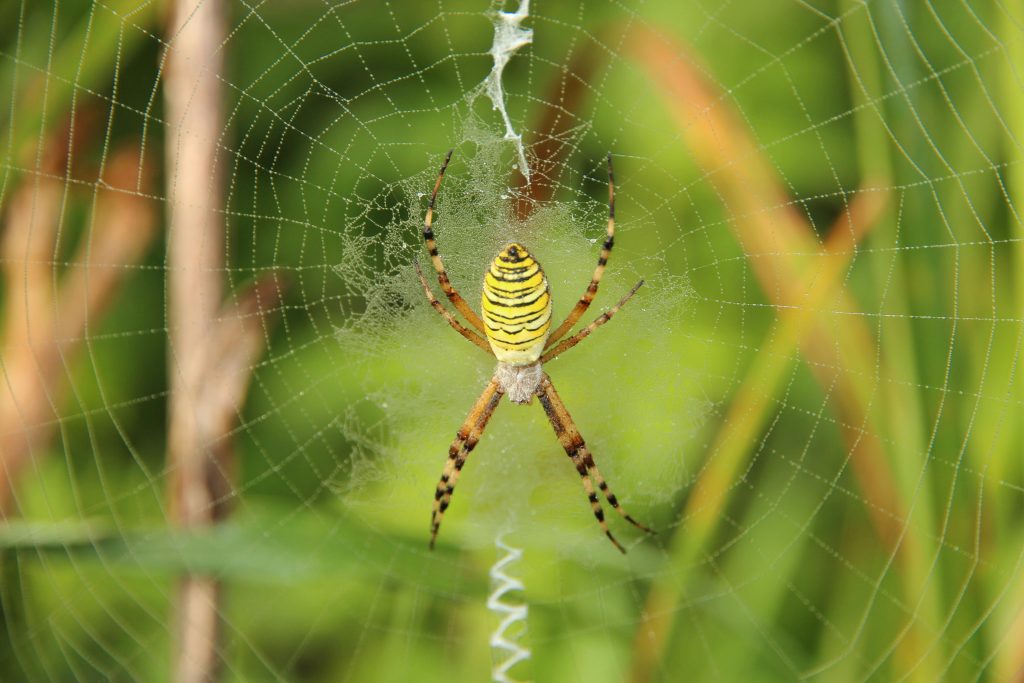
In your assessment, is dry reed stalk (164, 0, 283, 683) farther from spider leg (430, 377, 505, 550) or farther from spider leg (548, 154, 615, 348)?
spider leg (548, 154, 615, 348)

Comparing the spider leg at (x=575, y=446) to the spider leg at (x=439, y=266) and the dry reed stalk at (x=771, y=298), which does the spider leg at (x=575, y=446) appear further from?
the spider leg at (x=439, y=266)

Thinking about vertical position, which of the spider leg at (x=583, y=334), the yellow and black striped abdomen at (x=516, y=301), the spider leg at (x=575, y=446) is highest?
the yellow and black striped abdomen at (x=516, y=301)

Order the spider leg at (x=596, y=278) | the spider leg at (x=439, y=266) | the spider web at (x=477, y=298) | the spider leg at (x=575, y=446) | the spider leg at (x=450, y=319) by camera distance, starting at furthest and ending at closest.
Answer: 1. the spider leg at (x=575, y=446)
2. the spider leg at (x=450, y=319)
3. the spider leg at (x=439, y=266)
4. the spider leg at (x=596, y=278)
5. the spider web at (x=477, y=298)


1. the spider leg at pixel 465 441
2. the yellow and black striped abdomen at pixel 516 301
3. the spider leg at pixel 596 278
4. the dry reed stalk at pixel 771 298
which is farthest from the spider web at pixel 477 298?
the yellow and black striped abdomen at pixel 516 301

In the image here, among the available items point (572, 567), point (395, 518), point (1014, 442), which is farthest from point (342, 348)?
point (1014, 442)

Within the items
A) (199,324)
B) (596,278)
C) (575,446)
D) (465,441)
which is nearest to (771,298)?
(596,278)

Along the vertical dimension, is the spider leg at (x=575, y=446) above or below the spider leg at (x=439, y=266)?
below

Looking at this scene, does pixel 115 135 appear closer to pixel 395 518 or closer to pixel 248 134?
pixel 248 134
